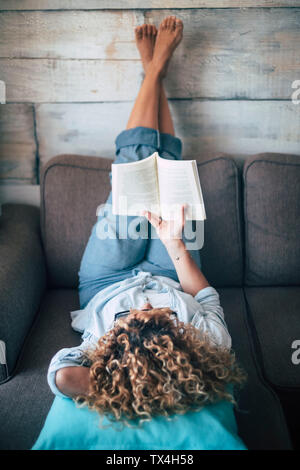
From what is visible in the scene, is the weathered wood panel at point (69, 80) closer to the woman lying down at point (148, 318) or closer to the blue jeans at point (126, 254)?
the woman lying down at point (148, 318)

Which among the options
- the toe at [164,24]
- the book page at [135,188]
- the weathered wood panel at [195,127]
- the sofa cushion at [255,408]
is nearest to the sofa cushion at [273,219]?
the weathered wood panel at [195,127]

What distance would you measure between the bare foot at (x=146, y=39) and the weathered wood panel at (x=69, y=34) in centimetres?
7

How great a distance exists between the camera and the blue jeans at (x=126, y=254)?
4.35 ft

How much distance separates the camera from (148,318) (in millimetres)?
870

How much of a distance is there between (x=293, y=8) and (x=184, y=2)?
459 millimetres

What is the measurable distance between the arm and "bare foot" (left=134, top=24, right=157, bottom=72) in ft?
2.42

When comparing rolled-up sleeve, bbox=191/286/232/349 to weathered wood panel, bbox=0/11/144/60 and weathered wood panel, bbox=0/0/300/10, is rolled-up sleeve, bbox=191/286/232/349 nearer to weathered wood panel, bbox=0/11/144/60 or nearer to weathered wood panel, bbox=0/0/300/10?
weathered wood panel, bbox=0/11/144/60

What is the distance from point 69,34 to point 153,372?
4.67 feet

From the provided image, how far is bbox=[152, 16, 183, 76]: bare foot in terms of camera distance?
145 cm

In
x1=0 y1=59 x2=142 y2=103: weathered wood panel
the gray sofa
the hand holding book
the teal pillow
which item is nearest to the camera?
the teal pillow

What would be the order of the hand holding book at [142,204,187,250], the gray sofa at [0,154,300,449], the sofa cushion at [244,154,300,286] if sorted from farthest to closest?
1. the sofa cushion at [244,154,300,286]
2. the gray sofa at [0,154,300,449]
3. the hand holding book at [142,204,187,250]

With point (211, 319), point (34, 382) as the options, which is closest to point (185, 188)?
point (211, 319)

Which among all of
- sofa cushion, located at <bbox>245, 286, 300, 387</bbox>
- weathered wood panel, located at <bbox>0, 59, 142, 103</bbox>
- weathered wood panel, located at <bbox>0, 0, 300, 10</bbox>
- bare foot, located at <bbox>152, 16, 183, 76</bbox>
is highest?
weathered wood panel, located at <bbox>0, 0, 300, 10</bbox>

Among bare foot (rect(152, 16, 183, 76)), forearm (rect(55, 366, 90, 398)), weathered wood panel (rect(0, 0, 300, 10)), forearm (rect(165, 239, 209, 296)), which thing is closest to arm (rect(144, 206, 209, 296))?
forearm (rect(165, 239, 209, 296))
